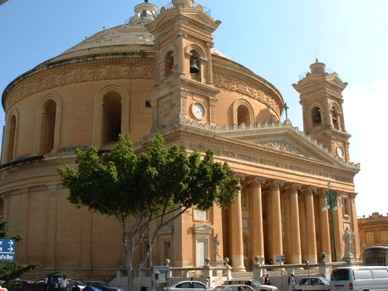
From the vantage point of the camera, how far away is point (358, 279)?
2064 cm

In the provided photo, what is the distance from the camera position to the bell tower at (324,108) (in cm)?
4334

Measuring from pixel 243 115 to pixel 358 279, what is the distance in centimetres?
2270

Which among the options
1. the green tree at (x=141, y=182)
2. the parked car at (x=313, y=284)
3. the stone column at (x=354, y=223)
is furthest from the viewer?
the stone column at (x=354, y=223)

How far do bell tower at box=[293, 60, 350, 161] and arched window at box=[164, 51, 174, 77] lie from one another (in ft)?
52.1

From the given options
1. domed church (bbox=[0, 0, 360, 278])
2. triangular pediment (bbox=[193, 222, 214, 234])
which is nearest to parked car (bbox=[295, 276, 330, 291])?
domed church (bbox=[0, 0, 360, 278])

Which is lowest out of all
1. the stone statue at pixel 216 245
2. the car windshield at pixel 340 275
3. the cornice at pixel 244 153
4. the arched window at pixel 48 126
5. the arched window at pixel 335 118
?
the car windshield at pixel 340 275

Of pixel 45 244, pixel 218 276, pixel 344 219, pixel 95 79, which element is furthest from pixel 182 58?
pixel 344 219

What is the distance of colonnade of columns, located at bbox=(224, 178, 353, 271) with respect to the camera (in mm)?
31953

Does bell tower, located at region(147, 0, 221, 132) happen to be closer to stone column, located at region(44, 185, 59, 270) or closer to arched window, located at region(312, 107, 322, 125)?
stone column, located at region(44, 185, 59, 270)

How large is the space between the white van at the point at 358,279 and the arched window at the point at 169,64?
1825cm

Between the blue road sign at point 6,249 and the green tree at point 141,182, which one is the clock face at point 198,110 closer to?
the green tree at point 141,182

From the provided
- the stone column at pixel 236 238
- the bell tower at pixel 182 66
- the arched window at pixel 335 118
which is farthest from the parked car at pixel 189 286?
the arched window at pixel 335 118

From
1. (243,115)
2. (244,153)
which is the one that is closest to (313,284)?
(244,153)

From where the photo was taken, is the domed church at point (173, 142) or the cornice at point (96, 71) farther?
the cornice at point (96, 71)
